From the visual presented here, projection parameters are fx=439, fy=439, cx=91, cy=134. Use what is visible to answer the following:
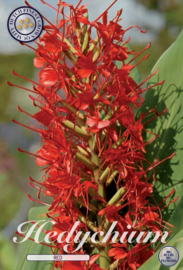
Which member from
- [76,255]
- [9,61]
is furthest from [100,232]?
[9,61]

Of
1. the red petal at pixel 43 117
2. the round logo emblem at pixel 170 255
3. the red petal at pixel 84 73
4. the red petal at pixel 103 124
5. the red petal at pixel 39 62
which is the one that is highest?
the red petal at pixel 84 73

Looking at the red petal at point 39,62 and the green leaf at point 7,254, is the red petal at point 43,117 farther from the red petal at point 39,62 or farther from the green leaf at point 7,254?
the green leaf at point 7,254

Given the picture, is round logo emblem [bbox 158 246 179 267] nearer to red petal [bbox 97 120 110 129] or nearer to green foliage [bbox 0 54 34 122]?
red petal [bbox 97 120 110 129]

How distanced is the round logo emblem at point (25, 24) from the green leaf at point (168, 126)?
0.55 feet

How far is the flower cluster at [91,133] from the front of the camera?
489 mm

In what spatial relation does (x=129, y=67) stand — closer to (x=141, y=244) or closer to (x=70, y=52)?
(x=70, y=52)

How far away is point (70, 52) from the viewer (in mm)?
497

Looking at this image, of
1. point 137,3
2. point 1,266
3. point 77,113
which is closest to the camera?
point 77,113

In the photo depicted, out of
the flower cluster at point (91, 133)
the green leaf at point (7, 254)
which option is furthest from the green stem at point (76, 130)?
the green leaf at point (7, 254)

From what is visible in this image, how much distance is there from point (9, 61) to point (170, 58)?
0.24 metres

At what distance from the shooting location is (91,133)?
1.65ft

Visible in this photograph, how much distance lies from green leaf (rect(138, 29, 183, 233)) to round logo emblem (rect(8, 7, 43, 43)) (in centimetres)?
17

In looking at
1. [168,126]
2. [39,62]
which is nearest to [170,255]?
[168,126]

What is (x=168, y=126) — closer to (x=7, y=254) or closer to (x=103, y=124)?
(x=103, y=124)
